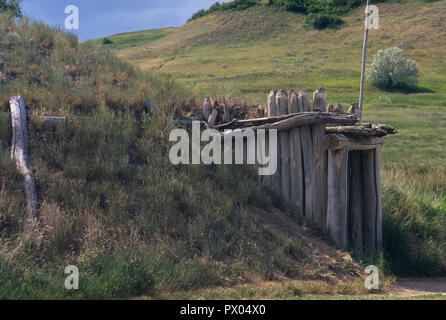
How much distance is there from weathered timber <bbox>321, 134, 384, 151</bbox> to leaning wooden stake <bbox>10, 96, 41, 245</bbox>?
492 centimetres

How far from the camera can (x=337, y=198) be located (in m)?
8.27

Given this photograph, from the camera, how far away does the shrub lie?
124 feet

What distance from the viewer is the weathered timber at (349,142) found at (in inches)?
314

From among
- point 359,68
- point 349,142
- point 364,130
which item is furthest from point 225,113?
point 359,68

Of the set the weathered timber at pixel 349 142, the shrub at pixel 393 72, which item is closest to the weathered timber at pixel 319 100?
the weathered timber at pixel 349 142

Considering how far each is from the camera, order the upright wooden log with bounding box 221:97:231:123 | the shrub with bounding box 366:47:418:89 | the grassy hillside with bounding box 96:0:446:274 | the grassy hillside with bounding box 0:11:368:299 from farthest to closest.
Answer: the shrub with bounding box 366:47:418:89, the grassy hillside with bounding box 96:0:446:274, the upright wooden log with bounding box 221:97:231:123, the grassy hillside with bounding box 0:11:368:299

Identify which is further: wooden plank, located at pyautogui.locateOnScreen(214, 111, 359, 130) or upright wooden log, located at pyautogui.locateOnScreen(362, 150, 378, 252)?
upright wooden log, located at pyautogui.locateOnScreen(362, 150, 378, 252)

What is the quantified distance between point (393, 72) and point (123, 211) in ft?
117

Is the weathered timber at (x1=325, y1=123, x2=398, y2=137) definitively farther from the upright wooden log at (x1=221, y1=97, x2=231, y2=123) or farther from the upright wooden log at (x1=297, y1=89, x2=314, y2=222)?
the upright wooden log at (x1=221, y1=97, x2=231, y2=123)

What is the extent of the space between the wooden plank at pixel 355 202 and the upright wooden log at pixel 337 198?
51cm

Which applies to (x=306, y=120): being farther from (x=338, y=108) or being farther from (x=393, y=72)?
(x=393, y=72)

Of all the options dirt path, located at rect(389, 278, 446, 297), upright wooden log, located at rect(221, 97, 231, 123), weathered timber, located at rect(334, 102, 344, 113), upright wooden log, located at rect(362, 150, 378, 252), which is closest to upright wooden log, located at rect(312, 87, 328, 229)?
upright wooden log, located at rect(362, 150, 378, 252)

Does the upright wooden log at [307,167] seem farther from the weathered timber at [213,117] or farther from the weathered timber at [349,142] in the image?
the weathered timber at [213,117]

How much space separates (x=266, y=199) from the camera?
8250 mm
